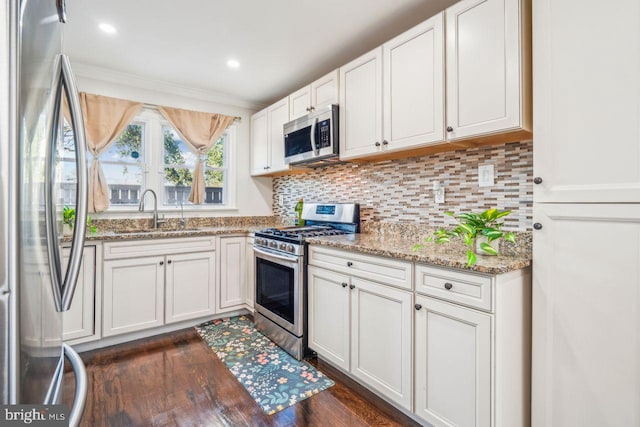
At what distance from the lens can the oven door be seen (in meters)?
2.42

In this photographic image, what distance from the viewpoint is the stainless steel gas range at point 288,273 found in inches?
95.3

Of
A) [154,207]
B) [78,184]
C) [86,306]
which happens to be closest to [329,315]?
[78,184]

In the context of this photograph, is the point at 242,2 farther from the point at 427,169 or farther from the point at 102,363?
the point at 102,363

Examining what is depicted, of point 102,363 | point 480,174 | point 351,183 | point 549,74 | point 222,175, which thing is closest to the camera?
point 549,74

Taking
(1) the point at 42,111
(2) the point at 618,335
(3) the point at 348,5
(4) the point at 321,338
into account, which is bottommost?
(4) the point at 321,338

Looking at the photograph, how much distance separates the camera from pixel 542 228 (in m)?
1.43

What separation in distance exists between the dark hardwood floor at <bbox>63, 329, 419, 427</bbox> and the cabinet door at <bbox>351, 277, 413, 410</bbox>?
15 cm

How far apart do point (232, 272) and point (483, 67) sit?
2726 millimetres

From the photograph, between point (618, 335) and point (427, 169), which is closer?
point (618, 335)

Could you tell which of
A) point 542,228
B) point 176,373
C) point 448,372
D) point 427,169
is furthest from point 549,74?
point 176,373

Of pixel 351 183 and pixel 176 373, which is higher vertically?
pixel 351 183

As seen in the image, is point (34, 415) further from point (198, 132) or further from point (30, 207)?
point (198, 132)

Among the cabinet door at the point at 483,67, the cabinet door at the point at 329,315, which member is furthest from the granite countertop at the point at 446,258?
the cabinet door at the point at 483,67

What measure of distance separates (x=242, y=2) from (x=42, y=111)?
1.74 meters
